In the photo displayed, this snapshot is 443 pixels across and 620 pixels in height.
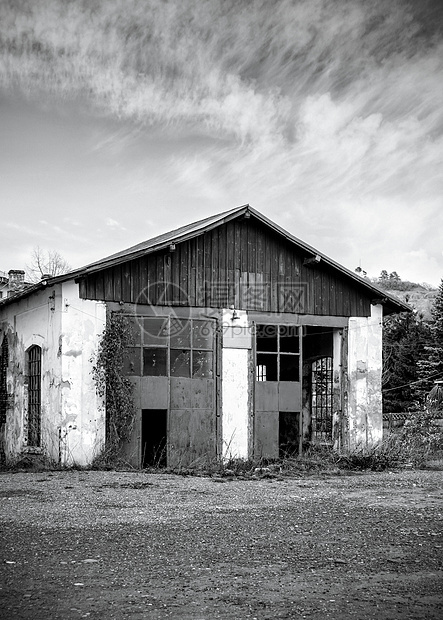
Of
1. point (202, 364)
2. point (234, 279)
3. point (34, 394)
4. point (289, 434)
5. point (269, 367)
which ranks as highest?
point (234, 279)

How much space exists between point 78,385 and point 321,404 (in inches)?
301

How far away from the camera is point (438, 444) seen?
63.9 feet

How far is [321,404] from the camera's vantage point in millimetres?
19562

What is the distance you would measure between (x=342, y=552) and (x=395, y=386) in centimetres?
3044

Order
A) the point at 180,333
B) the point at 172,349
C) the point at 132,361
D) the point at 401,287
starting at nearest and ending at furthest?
the point at 132,361 < the point at 172,349 < the point at 180,333 < the point at 401,287

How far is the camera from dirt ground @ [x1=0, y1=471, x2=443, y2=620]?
16.2 ft

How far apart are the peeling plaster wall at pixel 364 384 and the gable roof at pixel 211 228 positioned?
87 centimetres

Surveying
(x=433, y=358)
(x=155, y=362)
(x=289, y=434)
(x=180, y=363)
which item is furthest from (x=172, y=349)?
(x=433, y=358)

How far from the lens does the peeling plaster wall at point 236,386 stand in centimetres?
1596

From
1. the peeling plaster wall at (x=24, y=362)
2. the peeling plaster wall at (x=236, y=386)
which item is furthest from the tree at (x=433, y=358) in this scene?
the peeling plaster wall at (x=24, y=362)

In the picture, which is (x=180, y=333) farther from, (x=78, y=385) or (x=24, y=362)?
(x=24, y=362)

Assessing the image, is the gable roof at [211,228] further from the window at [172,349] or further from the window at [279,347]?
the window at [279,347]

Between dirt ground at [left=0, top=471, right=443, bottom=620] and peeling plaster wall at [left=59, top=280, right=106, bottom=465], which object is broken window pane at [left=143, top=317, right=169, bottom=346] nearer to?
peeling plaster wall at [left=59, top=280, right=106, bottom=465]

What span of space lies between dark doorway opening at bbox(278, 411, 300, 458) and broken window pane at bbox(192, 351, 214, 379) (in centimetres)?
277
